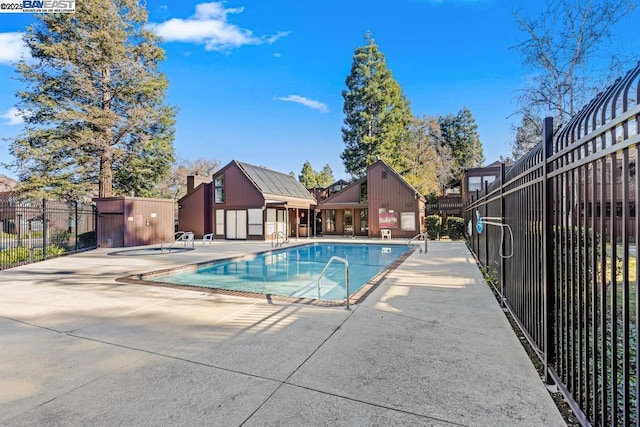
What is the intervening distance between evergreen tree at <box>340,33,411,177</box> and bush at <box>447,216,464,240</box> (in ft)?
36.5

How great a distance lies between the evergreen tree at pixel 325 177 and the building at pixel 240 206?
76.0 ft

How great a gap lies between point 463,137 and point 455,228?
26.1m

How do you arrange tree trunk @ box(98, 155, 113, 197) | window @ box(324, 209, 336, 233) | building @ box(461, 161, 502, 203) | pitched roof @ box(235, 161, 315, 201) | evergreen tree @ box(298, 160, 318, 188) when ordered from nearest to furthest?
tree trunk @ box(98, 155, 113, 197) → pitched roof @ box(235, 161, 315, 201) → building @ box(461, 161, 502, 203) → window @ box(324, 209, 336, 233) → evergreen tree @ box(298, 160, 318, 188)

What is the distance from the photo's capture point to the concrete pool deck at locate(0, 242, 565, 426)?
2082 mm

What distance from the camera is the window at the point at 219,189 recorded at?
22.0m

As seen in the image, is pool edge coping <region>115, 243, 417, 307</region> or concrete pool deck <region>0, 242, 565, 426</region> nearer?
concrete pool deck <region>0, 242, 565, 426</region>

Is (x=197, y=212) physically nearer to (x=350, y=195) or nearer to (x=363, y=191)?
(x=350, y=195)

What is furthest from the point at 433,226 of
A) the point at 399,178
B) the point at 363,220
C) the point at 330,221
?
the point at 330,221

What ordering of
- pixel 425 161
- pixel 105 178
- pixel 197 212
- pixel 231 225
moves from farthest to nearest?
pixel 425 161 → pixel 197 212 → pixel 231 225 → pixel 105 178

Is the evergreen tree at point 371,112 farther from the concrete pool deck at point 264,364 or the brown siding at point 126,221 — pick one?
the concrete pool deck at point 264,364

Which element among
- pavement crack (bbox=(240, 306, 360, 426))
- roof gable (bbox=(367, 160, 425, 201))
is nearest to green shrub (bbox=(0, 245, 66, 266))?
pavement crack (bbox=(240, 306, 360, 426))

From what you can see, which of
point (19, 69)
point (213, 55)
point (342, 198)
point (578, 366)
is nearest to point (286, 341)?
point (578, 366)

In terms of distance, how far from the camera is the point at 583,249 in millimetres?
2127

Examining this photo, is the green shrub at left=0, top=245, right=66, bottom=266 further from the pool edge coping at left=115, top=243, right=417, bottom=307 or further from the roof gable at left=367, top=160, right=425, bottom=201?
the roof gable at left=367, top=160, right=425, bottom=201
